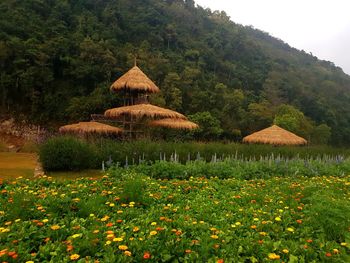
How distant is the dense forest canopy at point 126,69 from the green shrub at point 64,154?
1494 centimetres

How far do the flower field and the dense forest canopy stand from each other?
2086cm

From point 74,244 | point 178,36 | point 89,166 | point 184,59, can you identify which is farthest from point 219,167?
point 178,36

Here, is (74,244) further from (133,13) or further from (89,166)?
(133,13)

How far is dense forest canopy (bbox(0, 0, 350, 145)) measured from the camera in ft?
89.0

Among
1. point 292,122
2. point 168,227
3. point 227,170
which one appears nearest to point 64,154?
point 227,170

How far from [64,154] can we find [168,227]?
24.2 ft

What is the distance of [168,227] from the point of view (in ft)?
11.5

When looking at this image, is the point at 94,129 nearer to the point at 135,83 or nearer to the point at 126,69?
the point at 135,83

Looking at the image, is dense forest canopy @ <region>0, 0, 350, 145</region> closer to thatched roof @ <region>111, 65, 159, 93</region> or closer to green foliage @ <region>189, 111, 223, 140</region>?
green foliage @ <region>189, 111, 223, 140</region>

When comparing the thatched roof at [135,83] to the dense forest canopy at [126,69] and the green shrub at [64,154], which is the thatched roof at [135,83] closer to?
the green shrub at [64,154]

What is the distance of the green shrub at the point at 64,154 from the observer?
1017cm

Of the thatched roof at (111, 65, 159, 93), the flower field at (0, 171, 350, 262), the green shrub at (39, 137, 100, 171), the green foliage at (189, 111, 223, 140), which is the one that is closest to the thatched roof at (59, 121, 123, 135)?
Answer: the thatched roof at (111, 65, 159, 93)

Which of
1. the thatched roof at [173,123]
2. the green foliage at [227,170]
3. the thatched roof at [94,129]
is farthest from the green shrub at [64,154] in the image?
the thatched roof at [94,129]

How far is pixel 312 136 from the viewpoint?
105ft
